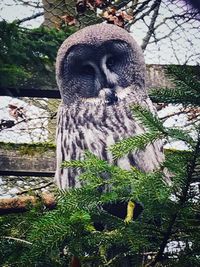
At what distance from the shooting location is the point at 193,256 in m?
0.99

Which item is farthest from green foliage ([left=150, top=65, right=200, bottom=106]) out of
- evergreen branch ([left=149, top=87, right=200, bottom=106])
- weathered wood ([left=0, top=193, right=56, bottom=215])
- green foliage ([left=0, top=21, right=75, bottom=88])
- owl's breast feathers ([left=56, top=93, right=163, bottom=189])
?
green foliage ([left=0, top=21, right=75, bottom=88])

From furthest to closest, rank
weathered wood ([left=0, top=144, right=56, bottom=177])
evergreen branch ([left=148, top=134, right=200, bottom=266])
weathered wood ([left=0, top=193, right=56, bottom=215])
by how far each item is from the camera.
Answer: weathered wood ([left=0, top=144, right=56, bottom=177]) → weathered wood ([left=0, top=193, right=56, bottom=215]) → evergreen branch ([left=148, top=134, right=200, bottom=266])

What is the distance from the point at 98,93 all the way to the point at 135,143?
1375mm

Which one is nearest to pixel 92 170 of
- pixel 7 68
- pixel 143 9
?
pixel 7 68

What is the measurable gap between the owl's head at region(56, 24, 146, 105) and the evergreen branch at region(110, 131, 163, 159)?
1.34 meters

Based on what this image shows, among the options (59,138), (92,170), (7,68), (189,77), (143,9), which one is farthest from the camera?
(143,9)

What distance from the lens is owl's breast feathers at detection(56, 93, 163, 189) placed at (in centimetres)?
221

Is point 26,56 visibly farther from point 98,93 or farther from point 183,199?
point 183,199

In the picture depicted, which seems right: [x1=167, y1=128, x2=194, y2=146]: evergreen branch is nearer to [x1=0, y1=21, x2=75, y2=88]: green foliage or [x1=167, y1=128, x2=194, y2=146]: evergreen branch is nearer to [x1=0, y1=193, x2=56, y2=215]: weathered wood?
[x1=0, y1=193, x2=56, y2=215]: weathered wood

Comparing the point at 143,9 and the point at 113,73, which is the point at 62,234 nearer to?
the point at 113,73

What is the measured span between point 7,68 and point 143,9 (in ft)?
5.11

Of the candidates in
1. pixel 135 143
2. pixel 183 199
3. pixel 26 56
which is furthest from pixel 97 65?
pixel 183 199

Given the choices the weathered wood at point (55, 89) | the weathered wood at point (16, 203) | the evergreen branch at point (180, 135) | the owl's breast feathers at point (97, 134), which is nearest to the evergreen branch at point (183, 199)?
the evergreen branch at point (180, 135)

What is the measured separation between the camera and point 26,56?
7.55ft
